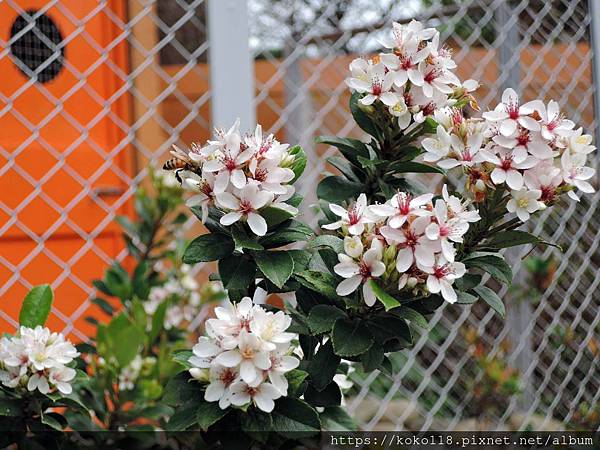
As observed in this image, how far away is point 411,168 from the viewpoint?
0.94m

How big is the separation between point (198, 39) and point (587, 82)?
1484 mm

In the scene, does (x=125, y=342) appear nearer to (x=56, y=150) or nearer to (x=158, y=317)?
(x=158, y=317)

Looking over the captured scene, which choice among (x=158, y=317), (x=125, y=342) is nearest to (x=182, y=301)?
(x=158, y=317)

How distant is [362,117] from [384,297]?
0.29 meters

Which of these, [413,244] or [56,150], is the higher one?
[413,244]

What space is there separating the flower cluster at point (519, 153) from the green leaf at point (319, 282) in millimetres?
191

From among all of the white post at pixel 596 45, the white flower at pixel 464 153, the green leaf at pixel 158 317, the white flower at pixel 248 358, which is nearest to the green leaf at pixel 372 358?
the white flower at pixel 248 358

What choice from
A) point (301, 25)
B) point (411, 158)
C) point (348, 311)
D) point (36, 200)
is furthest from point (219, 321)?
point (301, 25)

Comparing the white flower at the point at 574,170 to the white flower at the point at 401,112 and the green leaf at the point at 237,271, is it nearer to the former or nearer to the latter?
the white flower at the point at 401,112

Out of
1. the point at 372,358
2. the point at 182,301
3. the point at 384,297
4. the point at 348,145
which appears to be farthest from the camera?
the point at 182,301

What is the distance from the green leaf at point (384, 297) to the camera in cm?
74

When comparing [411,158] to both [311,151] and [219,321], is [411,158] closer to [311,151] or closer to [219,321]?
[219,321]

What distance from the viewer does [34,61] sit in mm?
2006

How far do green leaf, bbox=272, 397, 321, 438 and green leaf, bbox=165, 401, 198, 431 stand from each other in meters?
0.11
